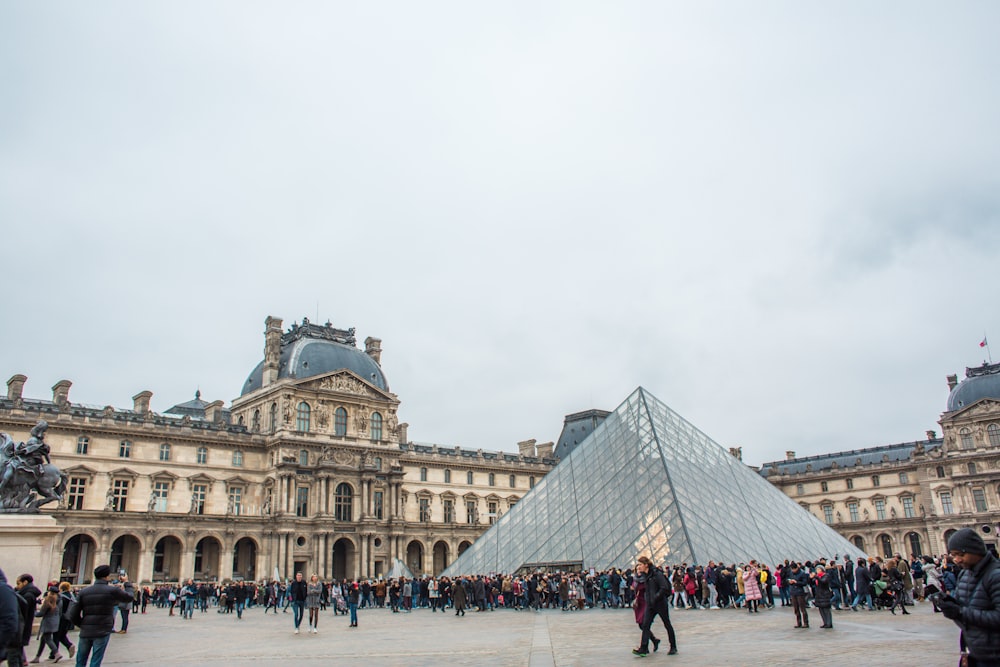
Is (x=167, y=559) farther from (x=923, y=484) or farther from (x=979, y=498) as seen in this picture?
(x=979, y=498)

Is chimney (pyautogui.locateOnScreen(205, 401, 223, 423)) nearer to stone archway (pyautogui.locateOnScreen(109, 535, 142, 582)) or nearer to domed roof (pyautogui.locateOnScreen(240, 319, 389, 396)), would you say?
domed roof (pyautogui.locateOnScreen(240, 319, 389, 396))

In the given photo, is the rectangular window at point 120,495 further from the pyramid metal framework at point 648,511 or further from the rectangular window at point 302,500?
the pyramid metal framework at point 648,511

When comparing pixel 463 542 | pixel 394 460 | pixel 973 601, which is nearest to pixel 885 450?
pixel 463 542

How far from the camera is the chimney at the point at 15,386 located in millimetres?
40812

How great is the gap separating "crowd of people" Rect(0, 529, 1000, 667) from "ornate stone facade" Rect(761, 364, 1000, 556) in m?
41.6

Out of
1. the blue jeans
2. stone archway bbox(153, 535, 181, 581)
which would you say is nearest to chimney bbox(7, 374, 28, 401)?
stone archway bbox(153, 535, 181, 581)

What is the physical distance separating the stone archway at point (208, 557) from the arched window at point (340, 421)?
947 centimetres

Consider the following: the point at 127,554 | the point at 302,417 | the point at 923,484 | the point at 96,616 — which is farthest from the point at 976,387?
the point at 96,616

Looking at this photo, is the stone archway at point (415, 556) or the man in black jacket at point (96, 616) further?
the stone archway at point (415, 556)

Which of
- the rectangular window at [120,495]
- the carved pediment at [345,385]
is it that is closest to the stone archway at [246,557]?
the rectangular window at [120,495]

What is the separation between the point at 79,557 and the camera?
39719 mm

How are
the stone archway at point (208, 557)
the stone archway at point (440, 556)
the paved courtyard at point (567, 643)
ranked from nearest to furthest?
the paved courtyard at point (567, 643) < the stone archway at point (208, 557) < the stone archway at point (440, 556)

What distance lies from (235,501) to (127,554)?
246 inches

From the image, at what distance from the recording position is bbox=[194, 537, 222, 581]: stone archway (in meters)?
43.2
